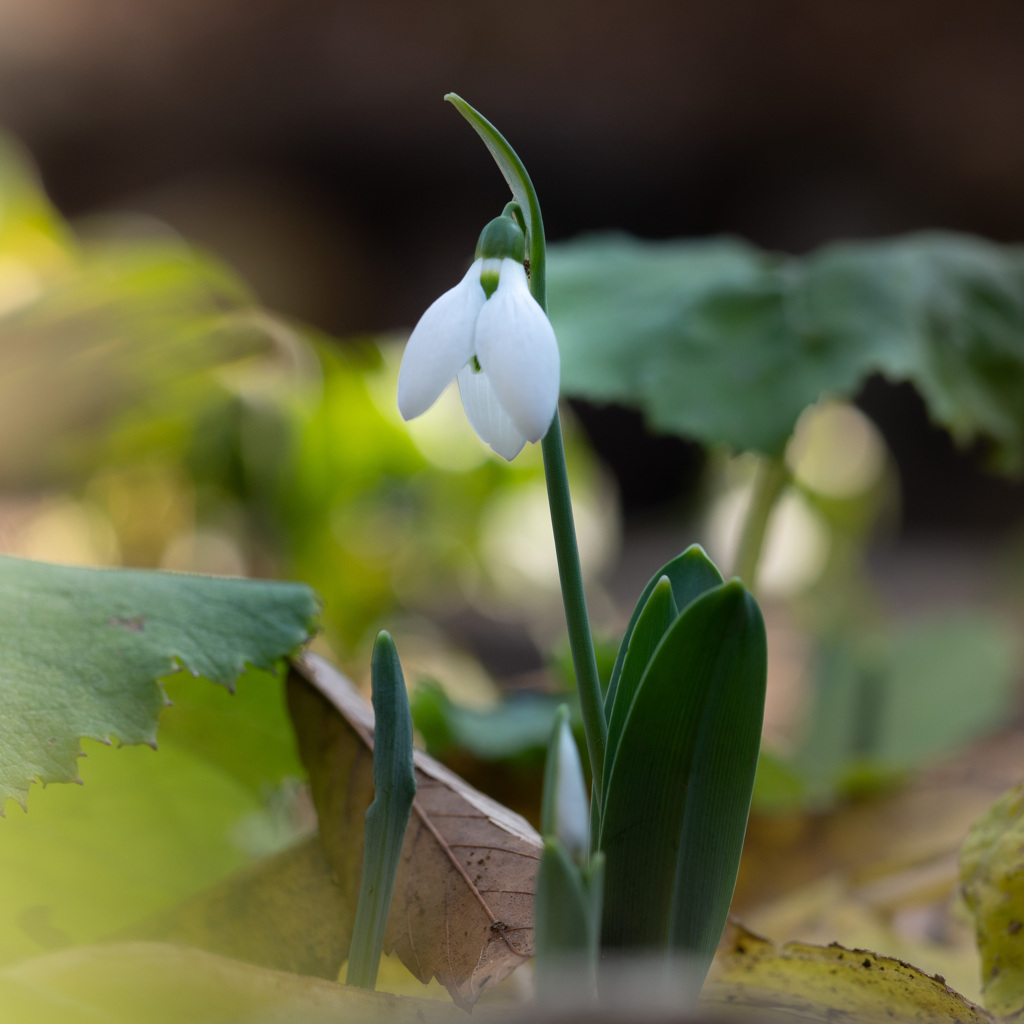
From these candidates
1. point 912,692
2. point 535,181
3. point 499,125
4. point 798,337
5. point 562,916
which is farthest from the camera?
point 535,181

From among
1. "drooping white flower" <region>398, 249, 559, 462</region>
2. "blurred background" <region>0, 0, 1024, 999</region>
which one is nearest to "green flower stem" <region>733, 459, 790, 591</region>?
"drooping white flower" <region>398, 249, 559, 462</region>

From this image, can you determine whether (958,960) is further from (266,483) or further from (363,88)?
(363,88)

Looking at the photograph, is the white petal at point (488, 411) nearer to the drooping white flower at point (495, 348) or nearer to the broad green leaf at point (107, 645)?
the drooping white flower at point (495, 348)

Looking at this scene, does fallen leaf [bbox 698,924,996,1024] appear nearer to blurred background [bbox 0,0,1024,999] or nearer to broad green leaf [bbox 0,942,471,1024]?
broad green leaf [bbox 0,942,471,1024]

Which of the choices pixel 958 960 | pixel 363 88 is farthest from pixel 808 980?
pixel 363 88

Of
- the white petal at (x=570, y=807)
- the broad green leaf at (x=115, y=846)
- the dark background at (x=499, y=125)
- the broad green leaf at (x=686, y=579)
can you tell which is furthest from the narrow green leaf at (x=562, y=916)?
the dark background at (x=499, y=125)

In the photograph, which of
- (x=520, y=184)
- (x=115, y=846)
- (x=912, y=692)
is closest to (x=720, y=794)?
(x=520, y=184)

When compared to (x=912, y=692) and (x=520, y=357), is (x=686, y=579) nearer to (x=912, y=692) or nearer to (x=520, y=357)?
(x=520, y=357)
